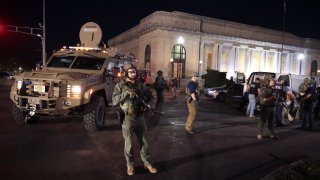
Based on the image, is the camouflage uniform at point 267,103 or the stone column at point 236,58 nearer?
the camouflage uniform at point 267,103

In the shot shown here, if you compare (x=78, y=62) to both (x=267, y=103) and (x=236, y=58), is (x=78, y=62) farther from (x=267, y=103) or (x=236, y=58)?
(x=236, y=58)

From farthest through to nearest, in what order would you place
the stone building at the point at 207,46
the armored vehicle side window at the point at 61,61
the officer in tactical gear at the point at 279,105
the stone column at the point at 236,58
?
the stone column at the point at 236,58, the stone building at the point at 207,46, the officer in tactical gear at the point at 279,105, the armored vehicle side window at the point at 61,61

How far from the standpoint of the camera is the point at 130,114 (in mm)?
5395

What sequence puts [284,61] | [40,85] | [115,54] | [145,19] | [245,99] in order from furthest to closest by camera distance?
[284,61] → [145,19] → [245,99] → [115,54] → [40,85]

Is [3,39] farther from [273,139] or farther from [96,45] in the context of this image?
[273,139]

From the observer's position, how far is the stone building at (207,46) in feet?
162

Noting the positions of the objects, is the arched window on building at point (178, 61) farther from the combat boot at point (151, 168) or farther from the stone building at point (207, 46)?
the combat boot at point (151, 168)

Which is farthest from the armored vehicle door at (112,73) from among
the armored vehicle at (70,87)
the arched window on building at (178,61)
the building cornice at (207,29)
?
the arched window on building at (178,61)

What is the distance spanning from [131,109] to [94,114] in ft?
12.5

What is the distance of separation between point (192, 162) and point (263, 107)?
3.47m

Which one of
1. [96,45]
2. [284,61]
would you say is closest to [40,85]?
[96,45]

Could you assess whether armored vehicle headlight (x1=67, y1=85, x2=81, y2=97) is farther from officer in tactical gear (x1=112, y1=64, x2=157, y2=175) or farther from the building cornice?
the building cornice

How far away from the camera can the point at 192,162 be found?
20.9 ft

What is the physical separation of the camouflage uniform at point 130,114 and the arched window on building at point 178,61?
4452 cm
